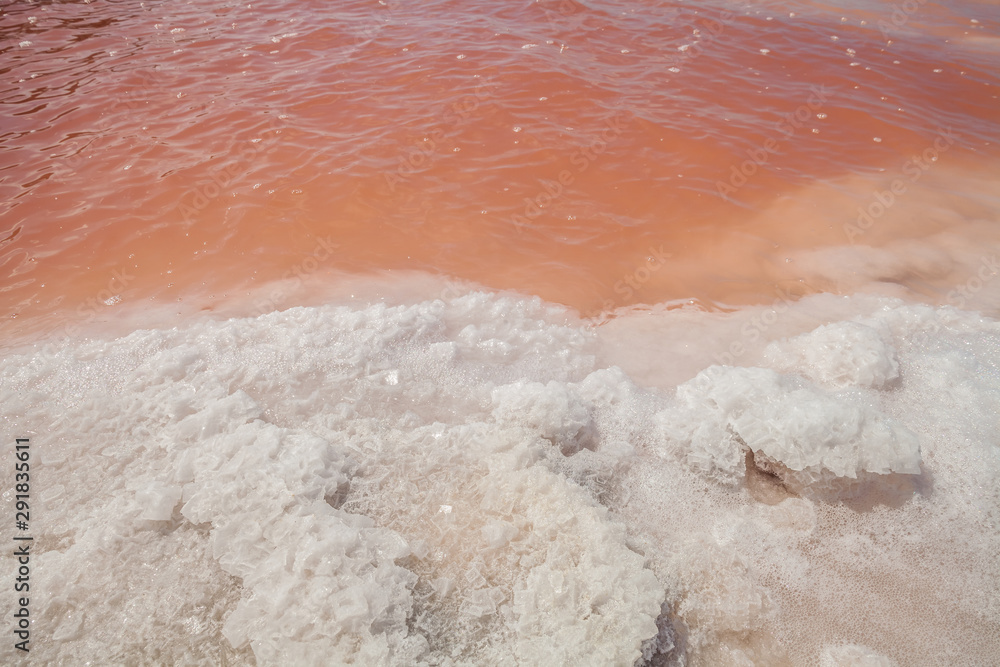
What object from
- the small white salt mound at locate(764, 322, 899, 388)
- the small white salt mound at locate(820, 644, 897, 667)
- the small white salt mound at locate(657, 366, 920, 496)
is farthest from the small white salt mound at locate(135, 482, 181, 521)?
the small white salt mound at locate(764, 322, 899, 388)

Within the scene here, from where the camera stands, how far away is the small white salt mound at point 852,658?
6.68 ft

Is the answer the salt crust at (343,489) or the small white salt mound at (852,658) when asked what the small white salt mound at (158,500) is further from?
the small white salt mound at (852,658)

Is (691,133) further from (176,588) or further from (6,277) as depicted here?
(6,277)

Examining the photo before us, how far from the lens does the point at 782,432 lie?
102 inches

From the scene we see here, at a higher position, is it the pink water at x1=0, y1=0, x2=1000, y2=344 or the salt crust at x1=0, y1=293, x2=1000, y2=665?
the pink water at x1=0, y1=0, x2=1000, y2=344

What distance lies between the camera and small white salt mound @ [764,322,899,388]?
3125 millimetres

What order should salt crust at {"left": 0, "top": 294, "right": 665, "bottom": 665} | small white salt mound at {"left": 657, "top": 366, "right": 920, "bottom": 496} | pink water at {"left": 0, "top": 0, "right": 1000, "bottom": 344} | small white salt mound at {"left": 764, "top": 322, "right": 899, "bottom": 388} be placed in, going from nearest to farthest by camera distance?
salt crust at {"left": 0, "top": 294, "right": 665, "bottom": 665} < small white salt mound at {"left": 657, "top": 366, "right": 920, "bottom": 496} < small white salt mound at {"left": 764, "top": 322, "right": 899, "bottom": 388} < pink water at {"left": 0, "top": 0, "right": 1000, "bottom": 344}

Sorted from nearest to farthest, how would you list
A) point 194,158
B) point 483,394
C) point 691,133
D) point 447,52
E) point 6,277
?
point 483,394, point 6,277, point 194,158, point 691,133, point 447,52

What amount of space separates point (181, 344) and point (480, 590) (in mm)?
2489

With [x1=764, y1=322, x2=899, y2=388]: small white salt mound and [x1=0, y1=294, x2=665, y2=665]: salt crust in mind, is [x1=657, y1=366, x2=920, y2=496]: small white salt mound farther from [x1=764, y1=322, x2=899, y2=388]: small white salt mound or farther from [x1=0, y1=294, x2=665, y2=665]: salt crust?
[x1=0, y1=294, x2=665, y2=665]: salt crust

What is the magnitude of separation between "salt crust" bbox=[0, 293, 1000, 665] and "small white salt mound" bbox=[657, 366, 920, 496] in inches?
0.5

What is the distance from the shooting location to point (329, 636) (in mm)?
1897

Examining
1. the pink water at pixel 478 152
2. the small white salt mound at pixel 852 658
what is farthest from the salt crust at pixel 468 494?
the pink water at pixel 478 152

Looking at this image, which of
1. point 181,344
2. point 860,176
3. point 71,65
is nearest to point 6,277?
point 181,344
